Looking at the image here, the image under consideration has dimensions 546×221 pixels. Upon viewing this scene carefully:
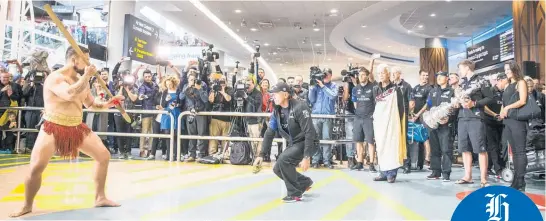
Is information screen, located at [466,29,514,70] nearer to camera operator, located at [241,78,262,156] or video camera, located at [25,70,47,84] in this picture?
camera operator, located at [241,78,262,156]

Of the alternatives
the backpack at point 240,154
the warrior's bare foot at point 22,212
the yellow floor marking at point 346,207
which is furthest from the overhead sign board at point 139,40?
the yellow floor marking at point 346,207

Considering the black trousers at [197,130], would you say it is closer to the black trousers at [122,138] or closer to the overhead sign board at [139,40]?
the black trousers at [122,138]

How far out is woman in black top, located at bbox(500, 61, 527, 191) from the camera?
13.9ft

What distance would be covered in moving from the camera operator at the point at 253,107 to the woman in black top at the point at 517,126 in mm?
3790

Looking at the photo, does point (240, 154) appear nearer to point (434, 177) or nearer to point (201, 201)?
point (201, 201)

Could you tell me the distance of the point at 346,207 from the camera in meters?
3.49

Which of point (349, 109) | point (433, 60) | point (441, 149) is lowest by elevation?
point (441, 149)

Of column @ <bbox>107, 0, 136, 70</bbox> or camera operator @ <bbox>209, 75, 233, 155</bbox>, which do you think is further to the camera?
column @ <bbox>107, 0, 136, 70</bbox>

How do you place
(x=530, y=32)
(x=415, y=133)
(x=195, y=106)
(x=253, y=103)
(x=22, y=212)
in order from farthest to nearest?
(x=530, y=32) < (x=253, y=103) < (x=195, y=106) < (x=415, y=133) < (x=22, y=212)

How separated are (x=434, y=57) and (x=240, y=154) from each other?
547 inches

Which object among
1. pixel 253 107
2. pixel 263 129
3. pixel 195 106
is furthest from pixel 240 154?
pixel 195 106

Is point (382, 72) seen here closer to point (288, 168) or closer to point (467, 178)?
point (467, 178)

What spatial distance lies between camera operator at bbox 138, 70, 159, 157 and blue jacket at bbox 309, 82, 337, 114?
10.2ft

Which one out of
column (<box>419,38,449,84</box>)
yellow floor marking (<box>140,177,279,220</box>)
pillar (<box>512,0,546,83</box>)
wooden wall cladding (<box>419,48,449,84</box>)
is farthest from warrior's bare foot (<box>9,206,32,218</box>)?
wooden wall cladding (<box>419,48,449,84</box>)
